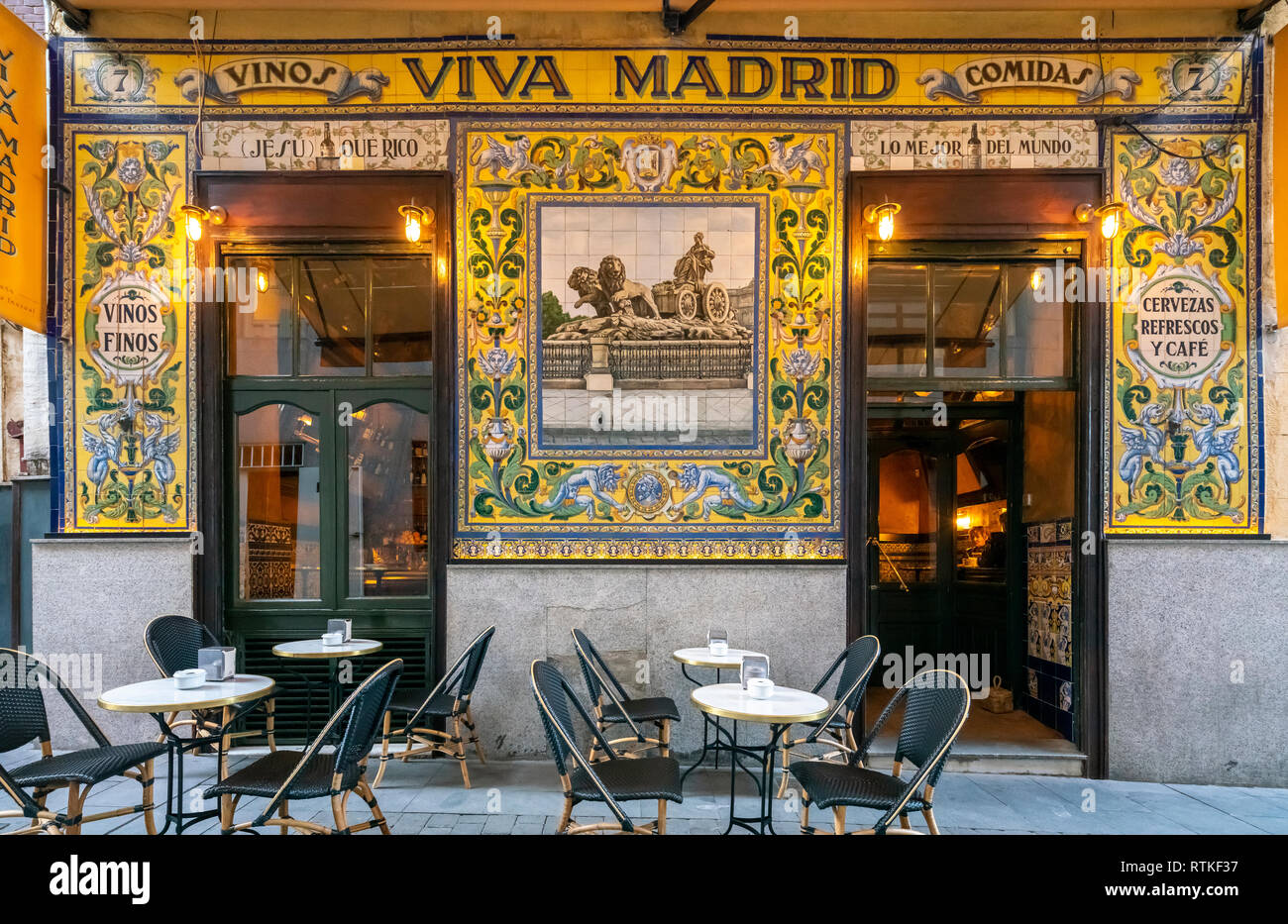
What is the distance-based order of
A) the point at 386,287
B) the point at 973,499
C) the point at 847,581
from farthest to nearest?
1. the point at 973,499
2. the point at 386,287
3. the point at 847,581

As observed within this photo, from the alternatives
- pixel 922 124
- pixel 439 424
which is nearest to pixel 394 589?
pixel 439 424

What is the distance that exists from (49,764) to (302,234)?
3675 mm

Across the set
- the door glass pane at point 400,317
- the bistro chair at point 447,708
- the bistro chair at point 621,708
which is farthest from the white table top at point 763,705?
the door glass pane at point 400,317

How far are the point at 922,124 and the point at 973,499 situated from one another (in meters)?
3.59

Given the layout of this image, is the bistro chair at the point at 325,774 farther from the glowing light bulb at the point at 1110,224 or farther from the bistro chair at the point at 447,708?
the glowing light bulb at the point at 1110,224

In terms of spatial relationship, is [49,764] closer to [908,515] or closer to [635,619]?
[635,619]

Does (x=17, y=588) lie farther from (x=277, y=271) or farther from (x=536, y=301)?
(x=536, y=301)

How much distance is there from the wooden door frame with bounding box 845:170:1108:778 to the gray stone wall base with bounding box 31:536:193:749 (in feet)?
16.5

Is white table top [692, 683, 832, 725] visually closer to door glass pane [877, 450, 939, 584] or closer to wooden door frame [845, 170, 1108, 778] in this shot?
wooden door frame [845, 170, 1108, 778]

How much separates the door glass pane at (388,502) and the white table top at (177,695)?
1.61 meters

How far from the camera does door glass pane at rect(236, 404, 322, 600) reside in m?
5.53

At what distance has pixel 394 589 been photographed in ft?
18.2

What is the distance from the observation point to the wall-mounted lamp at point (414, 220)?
201 inches

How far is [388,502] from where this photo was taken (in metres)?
5.57
